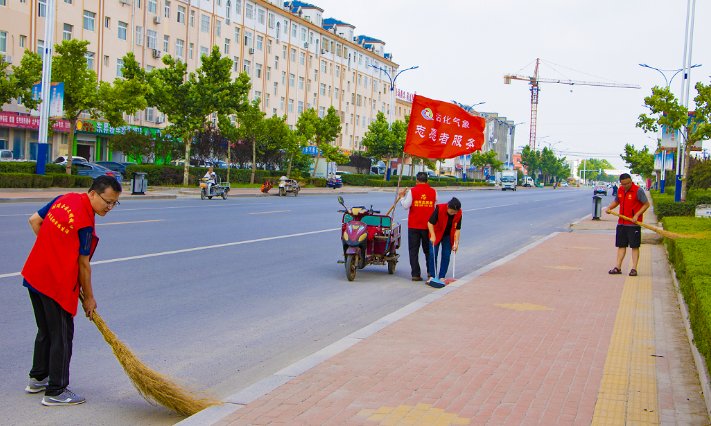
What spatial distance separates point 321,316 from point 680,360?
3.80 metres

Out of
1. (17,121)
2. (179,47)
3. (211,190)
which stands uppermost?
(179,47)

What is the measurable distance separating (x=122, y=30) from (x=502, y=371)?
52.8m

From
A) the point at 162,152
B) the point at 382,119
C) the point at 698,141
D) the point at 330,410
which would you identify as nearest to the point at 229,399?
the point at 330,410

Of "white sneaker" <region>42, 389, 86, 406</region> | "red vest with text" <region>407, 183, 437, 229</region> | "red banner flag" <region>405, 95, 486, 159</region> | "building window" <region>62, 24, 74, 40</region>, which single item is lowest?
"white sneaker" <region>42, 389, 86, 406</region>

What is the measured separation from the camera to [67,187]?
33781 mm

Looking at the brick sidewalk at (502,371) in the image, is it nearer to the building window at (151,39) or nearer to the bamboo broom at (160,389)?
the bamboo broom at (160,389)

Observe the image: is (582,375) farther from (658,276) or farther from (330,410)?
(658,276)

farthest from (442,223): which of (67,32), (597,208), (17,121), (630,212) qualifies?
(67,32)

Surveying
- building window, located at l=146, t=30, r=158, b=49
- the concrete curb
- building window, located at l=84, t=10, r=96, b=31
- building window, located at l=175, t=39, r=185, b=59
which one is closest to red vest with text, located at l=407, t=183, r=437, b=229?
the concrete curb

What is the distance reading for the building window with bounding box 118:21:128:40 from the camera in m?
54.2

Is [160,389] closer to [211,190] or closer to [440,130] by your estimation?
[440,130]

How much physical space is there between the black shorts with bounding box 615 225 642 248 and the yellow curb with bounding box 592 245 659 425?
2765 mm

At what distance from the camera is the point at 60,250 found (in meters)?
5.05

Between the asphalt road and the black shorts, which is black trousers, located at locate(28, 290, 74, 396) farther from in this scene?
the black shorts
